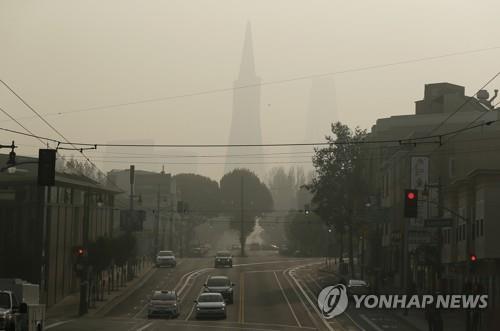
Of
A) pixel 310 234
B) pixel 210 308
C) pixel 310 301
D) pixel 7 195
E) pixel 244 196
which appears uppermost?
pixel 244 196

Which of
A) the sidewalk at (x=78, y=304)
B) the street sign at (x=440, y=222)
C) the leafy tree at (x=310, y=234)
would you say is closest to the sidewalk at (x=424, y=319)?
the street sign at (x=440, y=222)

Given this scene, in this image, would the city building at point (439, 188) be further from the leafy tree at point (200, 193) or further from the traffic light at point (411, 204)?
the leafy tree at point (200, 193)

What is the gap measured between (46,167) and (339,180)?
7612 cm

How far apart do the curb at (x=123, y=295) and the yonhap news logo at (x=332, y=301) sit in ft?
48.4

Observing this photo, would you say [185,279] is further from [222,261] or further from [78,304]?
[78,304]

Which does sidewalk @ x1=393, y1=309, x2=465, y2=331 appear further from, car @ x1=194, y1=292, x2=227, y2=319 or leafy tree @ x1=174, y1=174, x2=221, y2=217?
leafy tree @ x1=174, y1=174, x2=221, y2=217

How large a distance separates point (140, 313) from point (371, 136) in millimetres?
57259

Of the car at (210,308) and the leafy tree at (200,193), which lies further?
the leafy tree at (200,193)

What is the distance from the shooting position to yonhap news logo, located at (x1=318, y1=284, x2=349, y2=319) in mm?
60594

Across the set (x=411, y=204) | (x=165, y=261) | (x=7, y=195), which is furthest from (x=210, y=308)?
(x=165, y=261)

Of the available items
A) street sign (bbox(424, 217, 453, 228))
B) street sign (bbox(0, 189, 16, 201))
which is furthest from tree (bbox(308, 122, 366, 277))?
street sign (bbox(424, 217, 453, 228))

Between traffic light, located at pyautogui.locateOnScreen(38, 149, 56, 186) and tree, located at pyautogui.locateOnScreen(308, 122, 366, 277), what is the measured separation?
71962 millimetres

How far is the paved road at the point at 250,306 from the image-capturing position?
4928cm

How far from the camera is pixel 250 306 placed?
64438 millimetres
